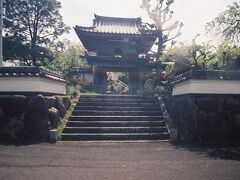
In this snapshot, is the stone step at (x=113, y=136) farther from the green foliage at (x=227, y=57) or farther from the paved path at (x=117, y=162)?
the green foliage at (x=227, y=57)

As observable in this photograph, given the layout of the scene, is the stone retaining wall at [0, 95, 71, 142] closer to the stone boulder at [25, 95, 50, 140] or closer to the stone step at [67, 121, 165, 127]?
the stone boulder at [25, 95, 50, 140]

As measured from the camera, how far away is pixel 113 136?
1050 centimetres

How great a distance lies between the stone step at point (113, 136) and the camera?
33.8 feet

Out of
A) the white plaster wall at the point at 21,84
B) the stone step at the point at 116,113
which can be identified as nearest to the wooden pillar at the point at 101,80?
the stone step at the point at 116,113

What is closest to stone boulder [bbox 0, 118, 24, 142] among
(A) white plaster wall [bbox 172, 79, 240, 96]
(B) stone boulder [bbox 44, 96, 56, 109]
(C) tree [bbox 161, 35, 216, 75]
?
(B) stone boulder [bbox 44, 96, 56, 109]

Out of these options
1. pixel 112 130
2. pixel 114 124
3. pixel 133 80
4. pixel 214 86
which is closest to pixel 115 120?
pixel 114 124

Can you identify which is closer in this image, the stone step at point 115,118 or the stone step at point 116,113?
the stone step at point 115,118

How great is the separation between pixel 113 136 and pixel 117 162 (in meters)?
3.75

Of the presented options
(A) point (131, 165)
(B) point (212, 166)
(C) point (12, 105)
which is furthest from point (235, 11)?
(C) point (12, 105)

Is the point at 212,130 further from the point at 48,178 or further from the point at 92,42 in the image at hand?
the point at 92,42

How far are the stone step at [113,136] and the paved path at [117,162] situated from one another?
1144 mm

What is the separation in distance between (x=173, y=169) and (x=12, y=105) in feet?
24.8

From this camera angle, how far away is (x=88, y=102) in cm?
1390

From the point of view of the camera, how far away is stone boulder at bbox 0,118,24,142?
951cm
